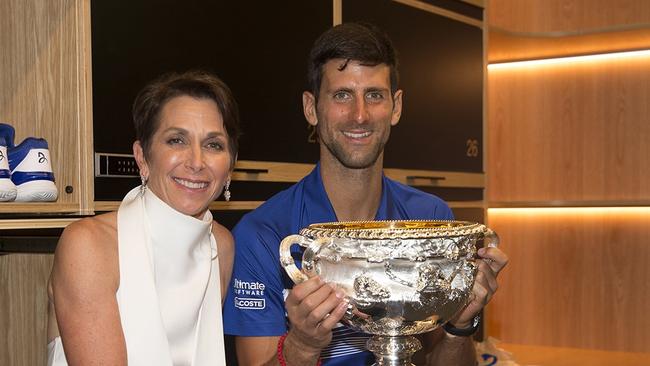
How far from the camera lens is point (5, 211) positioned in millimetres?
1514

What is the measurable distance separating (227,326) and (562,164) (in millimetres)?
2207

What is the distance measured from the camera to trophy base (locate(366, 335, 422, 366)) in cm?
104

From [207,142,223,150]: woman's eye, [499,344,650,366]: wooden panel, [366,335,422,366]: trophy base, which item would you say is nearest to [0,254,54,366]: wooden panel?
[207,142,223,150]: woman's eye

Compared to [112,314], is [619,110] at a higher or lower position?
higher

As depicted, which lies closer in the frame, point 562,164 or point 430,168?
point 430,168

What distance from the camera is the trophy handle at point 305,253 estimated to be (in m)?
0.96

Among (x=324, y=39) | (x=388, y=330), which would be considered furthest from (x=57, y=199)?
(x=388, y=330)

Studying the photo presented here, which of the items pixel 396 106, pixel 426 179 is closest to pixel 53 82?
pixel 396 106

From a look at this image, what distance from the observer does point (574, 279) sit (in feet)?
11.1

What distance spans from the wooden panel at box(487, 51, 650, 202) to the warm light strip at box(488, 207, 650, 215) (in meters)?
A: 0.04

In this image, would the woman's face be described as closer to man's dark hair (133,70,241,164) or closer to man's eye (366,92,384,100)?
man's dark hair (133,70,241,164)

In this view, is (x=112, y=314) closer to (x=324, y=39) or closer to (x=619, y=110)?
(x=324, y=39)

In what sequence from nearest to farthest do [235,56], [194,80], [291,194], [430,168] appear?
[194,80] → [291,194] → [235,56] → [430,168]

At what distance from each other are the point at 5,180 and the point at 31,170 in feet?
0.19
